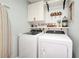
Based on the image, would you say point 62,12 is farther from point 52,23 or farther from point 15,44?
point 15,44

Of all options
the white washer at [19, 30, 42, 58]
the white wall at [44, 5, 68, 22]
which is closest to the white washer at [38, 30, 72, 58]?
the white washer at [19, 30, 42, 58]

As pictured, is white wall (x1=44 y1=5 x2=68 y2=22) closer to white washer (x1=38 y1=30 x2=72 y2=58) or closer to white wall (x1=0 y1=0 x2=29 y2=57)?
white wall (x1=0 y1=0 x2=29 y2=57)

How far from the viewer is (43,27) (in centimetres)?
300

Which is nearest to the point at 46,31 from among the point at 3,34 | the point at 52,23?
the point at 52,23

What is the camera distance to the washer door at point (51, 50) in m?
1.57

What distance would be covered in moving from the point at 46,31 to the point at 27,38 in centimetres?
104

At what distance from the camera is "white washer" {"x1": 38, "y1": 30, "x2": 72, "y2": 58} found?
1.51 m

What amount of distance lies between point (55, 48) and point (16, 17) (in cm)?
166

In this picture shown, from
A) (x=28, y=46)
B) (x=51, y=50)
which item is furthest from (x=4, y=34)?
(x=51, y=50)

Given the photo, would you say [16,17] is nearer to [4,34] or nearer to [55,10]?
[4,34]

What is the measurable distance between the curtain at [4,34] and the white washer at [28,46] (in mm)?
398

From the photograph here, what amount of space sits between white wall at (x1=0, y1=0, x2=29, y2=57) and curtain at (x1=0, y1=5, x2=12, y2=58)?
0.82ft

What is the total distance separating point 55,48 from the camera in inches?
64.7

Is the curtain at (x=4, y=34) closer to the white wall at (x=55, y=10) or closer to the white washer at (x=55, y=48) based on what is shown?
the white washer at (x=55, y=48)
